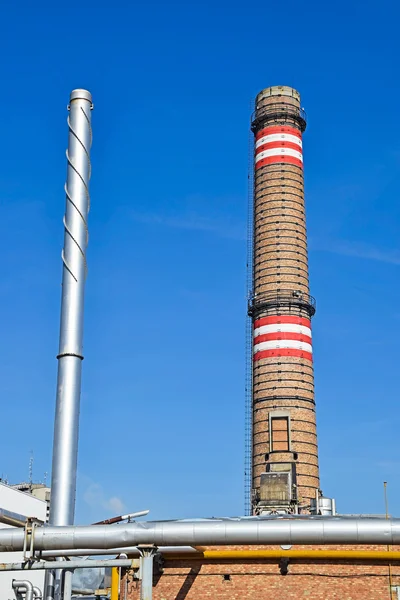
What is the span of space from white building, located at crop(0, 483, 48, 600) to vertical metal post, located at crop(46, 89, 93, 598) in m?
9.23

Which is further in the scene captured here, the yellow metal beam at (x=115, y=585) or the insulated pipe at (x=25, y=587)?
the insulated pipe at (x=25, y=587)

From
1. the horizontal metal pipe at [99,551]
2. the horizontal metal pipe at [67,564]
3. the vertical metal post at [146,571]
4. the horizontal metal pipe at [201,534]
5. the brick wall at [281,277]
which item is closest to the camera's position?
the vertical metal post at [146,571]

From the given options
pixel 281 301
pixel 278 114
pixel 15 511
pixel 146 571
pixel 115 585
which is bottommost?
pixel 146 571

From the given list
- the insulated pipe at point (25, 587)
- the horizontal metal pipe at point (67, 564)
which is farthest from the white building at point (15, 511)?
the horizontal metal pipe at point (67, 564)

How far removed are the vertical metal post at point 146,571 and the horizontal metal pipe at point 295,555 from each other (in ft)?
12.5

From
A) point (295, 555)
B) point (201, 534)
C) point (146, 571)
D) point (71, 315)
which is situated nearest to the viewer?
point (146, 571)

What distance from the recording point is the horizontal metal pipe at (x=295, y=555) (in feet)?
64.0

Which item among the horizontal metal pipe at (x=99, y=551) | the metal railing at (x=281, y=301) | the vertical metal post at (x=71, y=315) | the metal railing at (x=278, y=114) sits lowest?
the horizontal metal pipe at (x=99, y=551)

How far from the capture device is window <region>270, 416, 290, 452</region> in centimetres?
3266

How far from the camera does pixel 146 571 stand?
1631 cm

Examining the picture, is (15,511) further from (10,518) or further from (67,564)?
(67,564)

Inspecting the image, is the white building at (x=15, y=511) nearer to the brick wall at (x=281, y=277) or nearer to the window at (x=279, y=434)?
the brick wall at (x=281, y=277)

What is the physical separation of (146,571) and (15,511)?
17.3 m

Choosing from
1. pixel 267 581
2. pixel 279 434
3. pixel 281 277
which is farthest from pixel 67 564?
pixel 281 277
